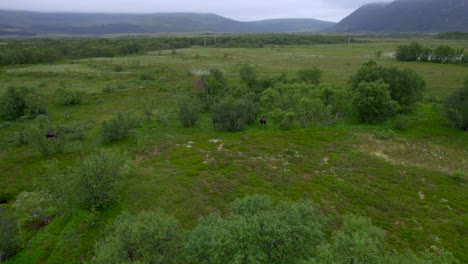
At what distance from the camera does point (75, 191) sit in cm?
1966

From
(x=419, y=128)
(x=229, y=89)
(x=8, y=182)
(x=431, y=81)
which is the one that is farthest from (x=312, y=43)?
(x=8, y=182)

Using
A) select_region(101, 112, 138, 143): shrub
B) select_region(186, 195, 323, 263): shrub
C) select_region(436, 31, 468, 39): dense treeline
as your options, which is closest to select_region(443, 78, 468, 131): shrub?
select_region(186, 195, 323, 263): shrub

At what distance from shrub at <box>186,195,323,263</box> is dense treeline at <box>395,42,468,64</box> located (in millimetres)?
110794

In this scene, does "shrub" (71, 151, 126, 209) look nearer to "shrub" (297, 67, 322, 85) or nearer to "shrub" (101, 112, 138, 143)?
"shrub" (101, 112, 138, 143)

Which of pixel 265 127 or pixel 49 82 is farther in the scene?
pixel 49 82

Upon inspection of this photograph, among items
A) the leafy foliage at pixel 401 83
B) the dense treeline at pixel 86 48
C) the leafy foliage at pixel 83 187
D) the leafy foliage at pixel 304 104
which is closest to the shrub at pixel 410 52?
the leafy foliage at pixel 401 83

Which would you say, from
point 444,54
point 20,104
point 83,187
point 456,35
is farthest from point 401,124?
point 456,35

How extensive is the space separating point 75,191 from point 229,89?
129ft

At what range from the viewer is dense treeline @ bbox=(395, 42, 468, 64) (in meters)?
93.6

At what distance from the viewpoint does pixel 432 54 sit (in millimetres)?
98688

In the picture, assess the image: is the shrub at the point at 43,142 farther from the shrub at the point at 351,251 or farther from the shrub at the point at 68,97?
the shrub at the point at 351,251

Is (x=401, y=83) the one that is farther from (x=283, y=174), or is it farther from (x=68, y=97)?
(x=68, y=97)

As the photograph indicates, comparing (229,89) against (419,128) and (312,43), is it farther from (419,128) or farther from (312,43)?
(312,43)

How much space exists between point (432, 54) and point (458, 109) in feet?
262
